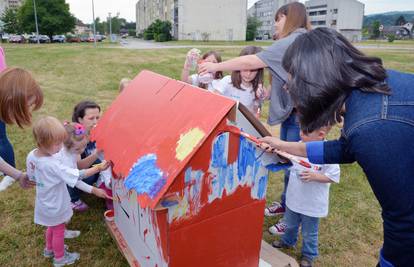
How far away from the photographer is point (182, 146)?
174 cm

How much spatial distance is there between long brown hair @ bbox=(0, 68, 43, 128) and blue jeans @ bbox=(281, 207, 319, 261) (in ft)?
6.89

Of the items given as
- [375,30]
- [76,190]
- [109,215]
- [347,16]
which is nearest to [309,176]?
[109,215]

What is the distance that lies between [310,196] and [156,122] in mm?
1258

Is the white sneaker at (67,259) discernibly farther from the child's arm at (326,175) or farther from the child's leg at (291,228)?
the child's arm at (326,175)

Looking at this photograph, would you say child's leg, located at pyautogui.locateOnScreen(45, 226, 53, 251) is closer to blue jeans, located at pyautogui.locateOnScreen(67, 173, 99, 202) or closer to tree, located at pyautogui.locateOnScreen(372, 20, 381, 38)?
blue jeans, located at pyautogui.locateOnScreen(67, 173, 99, 202)

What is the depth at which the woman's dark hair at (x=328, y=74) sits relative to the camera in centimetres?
118

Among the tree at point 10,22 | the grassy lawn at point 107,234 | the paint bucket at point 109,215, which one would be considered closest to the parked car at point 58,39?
the tree at point 10,22

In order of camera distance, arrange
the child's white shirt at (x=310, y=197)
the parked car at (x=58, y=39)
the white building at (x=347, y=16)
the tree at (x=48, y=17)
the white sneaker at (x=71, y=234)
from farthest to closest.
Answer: the white building at (x=347, y=16)
the tree at (x=48, y=17)
the parked car at (x=58, y=39)
the white sneaker at (x=71, y=234)
the child's white shirt at (x=310, y=197)

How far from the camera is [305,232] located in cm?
254

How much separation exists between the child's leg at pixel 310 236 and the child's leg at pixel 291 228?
5.3 inches

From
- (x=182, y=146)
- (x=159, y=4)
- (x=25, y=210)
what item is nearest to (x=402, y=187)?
(x=182, y=146)

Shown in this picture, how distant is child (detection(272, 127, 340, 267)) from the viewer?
2328mm

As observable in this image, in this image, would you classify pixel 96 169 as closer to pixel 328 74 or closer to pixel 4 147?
pixel 328 74

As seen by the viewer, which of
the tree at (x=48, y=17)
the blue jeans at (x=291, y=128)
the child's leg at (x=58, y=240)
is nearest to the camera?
the child's leg at (x=58, y=240)
